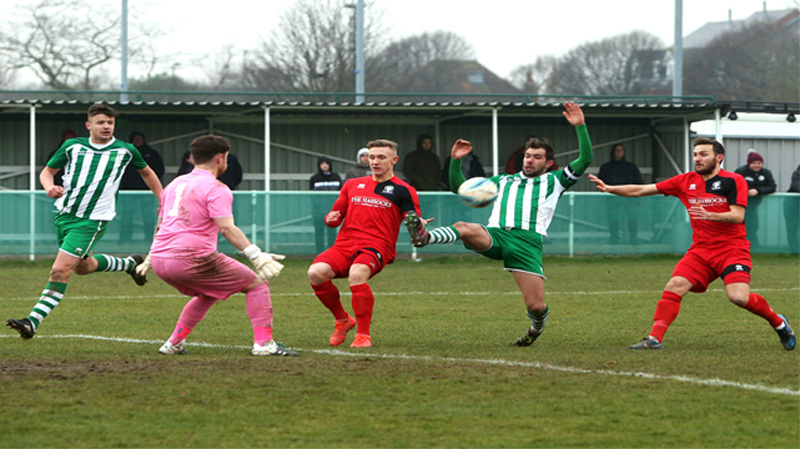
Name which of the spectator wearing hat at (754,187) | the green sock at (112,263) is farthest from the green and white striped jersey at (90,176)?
the spectator wearing hat at (754,187)

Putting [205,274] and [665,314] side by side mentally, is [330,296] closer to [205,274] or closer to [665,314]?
[205,274]

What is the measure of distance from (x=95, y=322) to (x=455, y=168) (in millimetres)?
3772

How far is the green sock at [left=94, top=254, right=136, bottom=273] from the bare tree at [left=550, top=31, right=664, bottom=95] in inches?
2345

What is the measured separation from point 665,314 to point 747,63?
6484cm

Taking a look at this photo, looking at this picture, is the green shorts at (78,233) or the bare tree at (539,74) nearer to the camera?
the green shorts at (78,233)

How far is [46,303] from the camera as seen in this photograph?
8219mm

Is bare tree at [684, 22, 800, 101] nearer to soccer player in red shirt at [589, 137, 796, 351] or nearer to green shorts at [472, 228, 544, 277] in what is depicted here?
soccer player in red shirt at [589, 137, 796, 351]

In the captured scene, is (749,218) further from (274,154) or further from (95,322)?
(95,322)

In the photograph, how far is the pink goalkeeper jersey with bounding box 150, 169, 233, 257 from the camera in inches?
268

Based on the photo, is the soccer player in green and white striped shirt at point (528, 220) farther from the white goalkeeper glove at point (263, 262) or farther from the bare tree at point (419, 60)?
the bare tree at point (419, 60)

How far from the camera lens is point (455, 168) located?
8742mm

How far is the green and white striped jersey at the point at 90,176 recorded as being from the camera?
8.58m

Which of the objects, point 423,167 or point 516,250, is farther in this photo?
point 423,167

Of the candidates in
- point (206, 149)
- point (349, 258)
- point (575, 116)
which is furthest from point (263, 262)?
point (575, 116)
